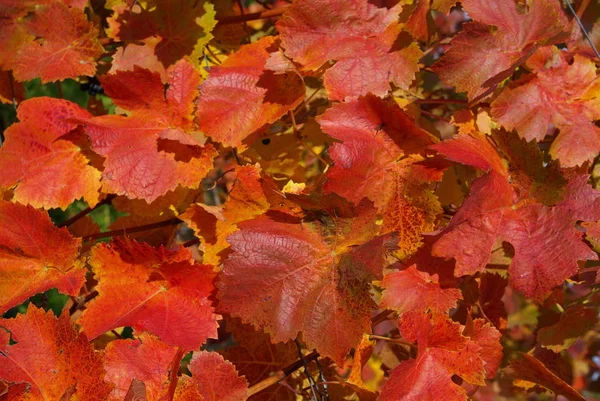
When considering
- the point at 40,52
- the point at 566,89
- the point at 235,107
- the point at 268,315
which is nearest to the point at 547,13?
the point at 566,89

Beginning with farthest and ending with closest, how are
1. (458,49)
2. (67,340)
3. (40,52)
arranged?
(40,52), (458,49), (67,340)

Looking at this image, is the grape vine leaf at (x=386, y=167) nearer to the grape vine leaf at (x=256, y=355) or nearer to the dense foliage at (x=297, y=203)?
the dense foliage at (x=297, y=203)

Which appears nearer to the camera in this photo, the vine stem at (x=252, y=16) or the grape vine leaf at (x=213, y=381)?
the grape vine leaf at (x=213, y=381)

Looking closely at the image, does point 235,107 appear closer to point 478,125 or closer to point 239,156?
point 239,156

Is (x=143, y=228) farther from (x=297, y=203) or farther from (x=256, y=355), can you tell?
(x=297, y=203)

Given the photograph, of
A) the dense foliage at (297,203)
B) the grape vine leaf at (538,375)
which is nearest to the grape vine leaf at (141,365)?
the dense foliage at (297,203)

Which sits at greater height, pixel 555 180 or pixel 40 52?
pixel 40 52
